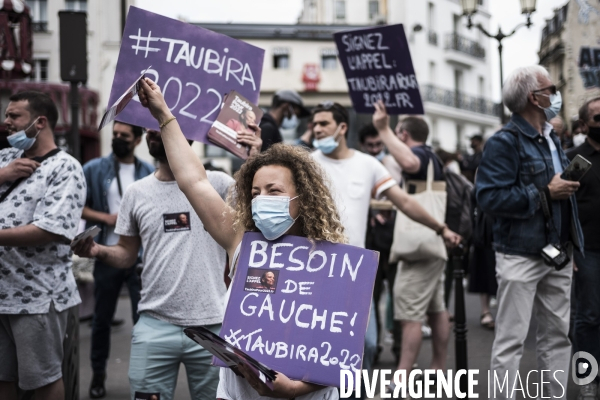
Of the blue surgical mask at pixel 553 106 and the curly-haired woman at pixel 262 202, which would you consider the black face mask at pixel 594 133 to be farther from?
the curly-haired woman at pixel 262 202

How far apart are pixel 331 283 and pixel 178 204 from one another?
5.03 ft

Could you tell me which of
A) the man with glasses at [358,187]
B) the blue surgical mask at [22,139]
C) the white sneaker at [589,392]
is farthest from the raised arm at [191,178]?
the white sneaker at [589,392]

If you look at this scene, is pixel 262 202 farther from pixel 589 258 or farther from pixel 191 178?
pixel 589 258

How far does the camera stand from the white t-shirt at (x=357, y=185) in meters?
5.23

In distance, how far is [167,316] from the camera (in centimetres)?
403

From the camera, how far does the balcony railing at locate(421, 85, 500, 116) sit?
49.5m

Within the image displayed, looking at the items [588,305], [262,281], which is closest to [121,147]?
[588,305]

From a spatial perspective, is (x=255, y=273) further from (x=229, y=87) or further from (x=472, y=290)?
(x=472, y=290)

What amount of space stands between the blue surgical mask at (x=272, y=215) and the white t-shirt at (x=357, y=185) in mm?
2287

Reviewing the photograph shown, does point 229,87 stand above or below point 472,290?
above

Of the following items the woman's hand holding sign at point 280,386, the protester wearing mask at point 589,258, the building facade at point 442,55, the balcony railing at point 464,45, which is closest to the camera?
the woman's hand holding sign at point 280,386

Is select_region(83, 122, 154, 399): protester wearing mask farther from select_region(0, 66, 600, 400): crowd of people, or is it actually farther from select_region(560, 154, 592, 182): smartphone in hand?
select_region(560, 154, 592, 182): smartphone in hand

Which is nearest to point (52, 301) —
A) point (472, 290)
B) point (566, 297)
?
point (566, 297)

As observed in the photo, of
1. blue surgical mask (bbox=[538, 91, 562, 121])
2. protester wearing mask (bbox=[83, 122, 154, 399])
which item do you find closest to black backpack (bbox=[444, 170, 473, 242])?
blue surgical mask (bbox=[538, 91, 562, 121])
